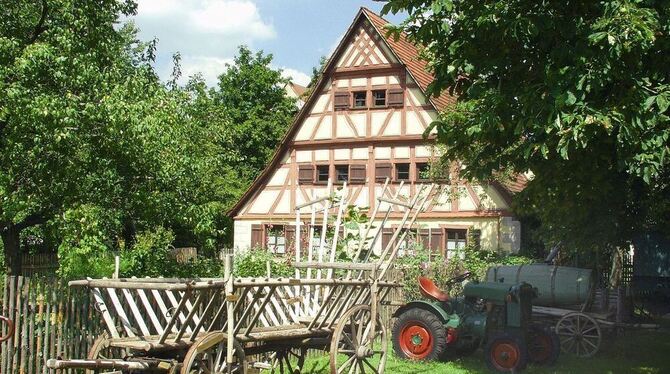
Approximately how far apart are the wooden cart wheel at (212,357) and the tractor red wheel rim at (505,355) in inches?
192

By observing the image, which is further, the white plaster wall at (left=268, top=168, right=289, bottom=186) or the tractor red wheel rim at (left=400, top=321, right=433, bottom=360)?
the white plaster wall at (left=268, top=168, right=289, bottom=186)

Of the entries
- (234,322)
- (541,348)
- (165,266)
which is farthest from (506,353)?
(165,266)

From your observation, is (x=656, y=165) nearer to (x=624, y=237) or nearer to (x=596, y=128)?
(x=596, y=128)

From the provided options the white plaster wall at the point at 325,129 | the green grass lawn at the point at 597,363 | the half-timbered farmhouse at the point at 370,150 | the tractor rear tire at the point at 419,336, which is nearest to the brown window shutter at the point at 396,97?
the half-timbered farmhouse at the point at 370,150

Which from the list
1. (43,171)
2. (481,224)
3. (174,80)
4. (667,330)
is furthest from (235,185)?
(43,171)

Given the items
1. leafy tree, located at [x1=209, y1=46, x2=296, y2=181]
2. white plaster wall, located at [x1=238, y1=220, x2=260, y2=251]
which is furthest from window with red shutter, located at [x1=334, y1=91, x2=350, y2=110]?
leafy tree, located at [x1=209, y1=46, x2=296, y2=181]

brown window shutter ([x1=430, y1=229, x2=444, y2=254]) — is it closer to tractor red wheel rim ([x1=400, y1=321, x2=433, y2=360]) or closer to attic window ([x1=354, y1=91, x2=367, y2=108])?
attic window ([x1=354, y1=91, x2=367, y2=108])

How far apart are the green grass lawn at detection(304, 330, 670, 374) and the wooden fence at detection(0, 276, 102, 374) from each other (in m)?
3.05

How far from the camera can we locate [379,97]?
23859 millimetres

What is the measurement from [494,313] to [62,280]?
19.4ft

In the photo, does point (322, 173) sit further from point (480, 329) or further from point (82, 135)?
point (82, 135)

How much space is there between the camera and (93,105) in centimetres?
927

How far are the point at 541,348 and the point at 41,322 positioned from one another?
21.9 ft

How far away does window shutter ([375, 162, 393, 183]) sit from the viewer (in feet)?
77.6
